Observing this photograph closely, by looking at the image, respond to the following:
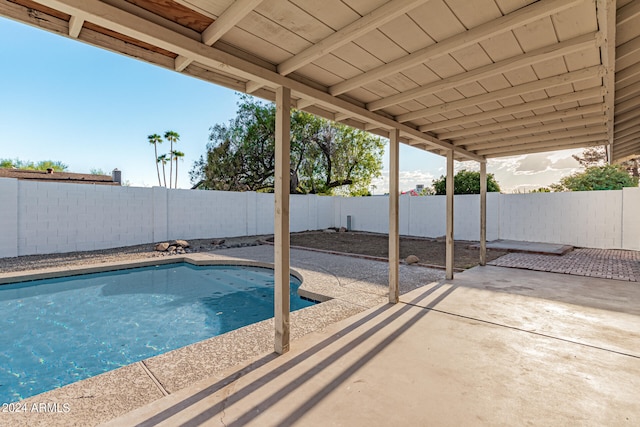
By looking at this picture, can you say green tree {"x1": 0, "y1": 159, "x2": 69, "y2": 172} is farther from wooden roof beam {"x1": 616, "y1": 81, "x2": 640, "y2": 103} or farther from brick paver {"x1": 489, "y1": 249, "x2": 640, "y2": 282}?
wooden roof beam {"x1": 616, "y1": 81, "x2": 640, "y2": 103}

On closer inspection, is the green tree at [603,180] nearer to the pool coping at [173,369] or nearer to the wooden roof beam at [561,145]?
the wooden roof beam at [561,145]

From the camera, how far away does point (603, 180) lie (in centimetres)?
1365

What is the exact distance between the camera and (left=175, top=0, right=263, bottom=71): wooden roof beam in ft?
5.15

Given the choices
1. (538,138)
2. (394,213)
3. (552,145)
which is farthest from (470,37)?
(552,145)

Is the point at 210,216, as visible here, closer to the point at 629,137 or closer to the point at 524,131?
the point at 524,131

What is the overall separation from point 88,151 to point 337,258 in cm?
2966

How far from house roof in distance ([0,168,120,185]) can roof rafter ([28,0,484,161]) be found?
17.3 meters

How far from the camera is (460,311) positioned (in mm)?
3426

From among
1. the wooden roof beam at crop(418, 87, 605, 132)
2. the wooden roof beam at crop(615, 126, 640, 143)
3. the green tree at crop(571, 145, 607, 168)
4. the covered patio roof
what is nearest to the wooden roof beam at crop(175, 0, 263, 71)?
the covered patio roof

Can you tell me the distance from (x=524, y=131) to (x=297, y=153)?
13782 millimetres

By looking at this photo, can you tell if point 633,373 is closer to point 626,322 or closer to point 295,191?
point 626,322

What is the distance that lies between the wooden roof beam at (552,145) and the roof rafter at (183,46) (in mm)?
3753

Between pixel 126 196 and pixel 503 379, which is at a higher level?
pixel 126 196

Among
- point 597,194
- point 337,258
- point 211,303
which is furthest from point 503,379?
point 597,194
